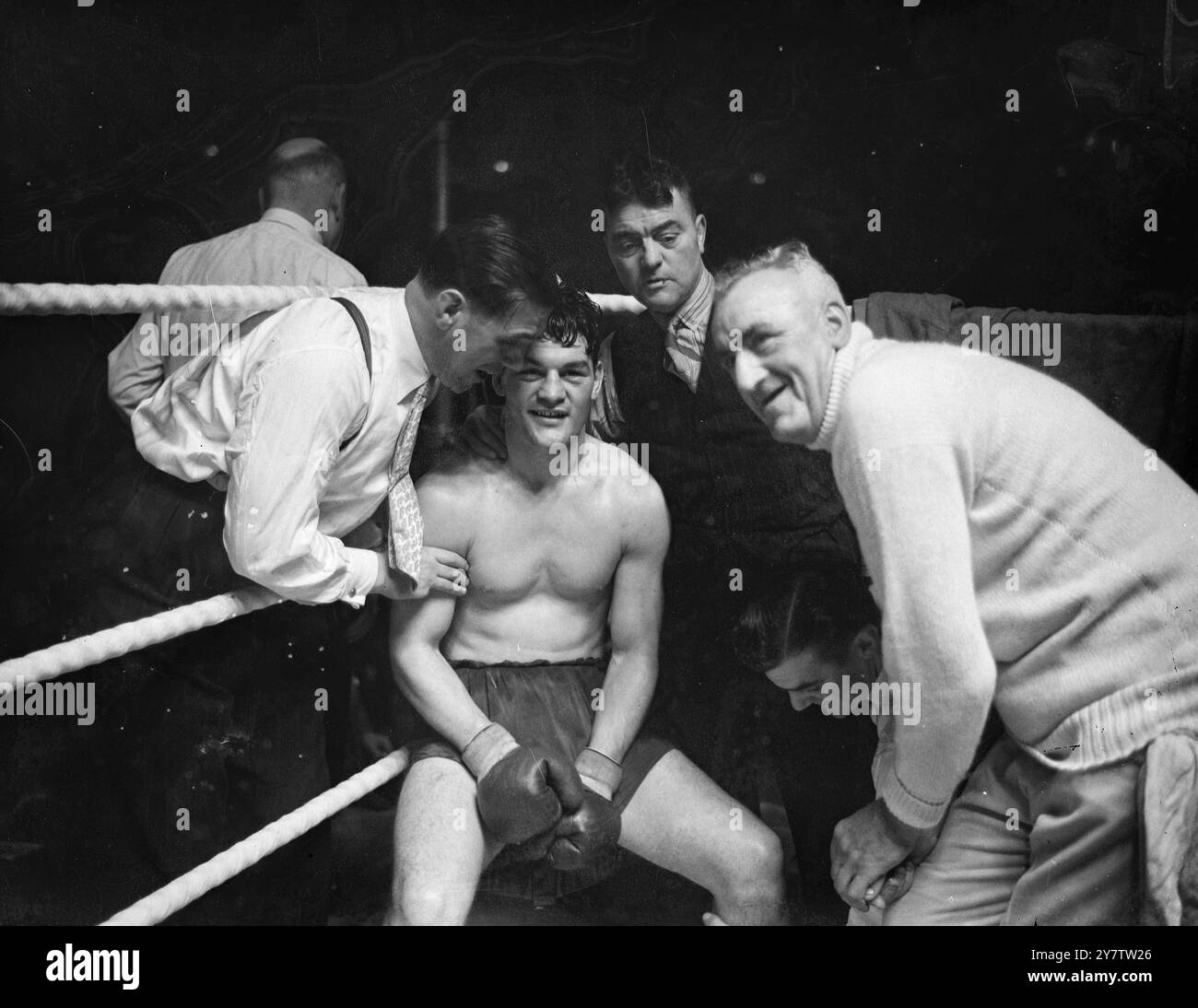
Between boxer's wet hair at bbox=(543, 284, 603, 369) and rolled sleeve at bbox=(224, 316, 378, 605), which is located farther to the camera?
boxer's wet hair at bbox=(543, 284, 603, 369)

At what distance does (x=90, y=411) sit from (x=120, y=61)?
2.51ft

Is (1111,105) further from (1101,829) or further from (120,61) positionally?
(120,61)

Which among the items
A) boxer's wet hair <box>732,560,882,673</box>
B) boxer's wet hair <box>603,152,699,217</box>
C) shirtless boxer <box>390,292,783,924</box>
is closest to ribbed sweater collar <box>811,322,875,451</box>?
boxer's wet hair <box>732,560,882,673</box>

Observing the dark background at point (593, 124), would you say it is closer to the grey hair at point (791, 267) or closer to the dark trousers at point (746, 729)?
the grey hair at point (791, 267)

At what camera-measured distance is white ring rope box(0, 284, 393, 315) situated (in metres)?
2.84

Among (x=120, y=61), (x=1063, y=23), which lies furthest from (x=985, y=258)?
(x=120, y=61)

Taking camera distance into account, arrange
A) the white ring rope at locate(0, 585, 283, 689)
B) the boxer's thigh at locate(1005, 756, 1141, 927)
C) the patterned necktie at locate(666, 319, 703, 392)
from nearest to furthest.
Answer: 1. the white ring rope at locate(0, 585, 283, 689)
2. the boxer's thigh at locate(1005, 756, 1141, 927)
3. the patterned necktie at locate(666, 319, 703, 392)

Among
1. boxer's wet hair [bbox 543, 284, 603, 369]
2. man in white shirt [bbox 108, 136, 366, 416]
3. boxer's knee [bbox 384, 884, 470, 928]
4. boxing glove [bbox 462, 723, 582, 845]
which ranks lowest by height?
boxer's knee [bbox 384, 884, 470, 928]

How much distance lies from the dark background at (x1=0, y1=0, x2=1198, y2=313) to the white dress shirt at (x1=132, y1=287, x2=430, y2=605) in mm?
218

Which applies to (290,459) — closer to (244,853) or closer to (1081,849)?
(244,853)

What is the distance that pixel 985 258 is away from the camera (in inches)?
117

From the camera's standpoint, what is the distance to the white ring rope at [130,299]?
2.84 m

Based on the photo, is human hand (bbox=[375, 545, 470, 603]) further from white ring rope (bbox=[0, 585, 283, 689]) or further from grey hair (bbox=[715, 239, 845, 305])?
grey hair (bbox=[715, 239, 845, 305])

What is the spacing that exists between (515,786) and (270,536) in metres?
0.74
